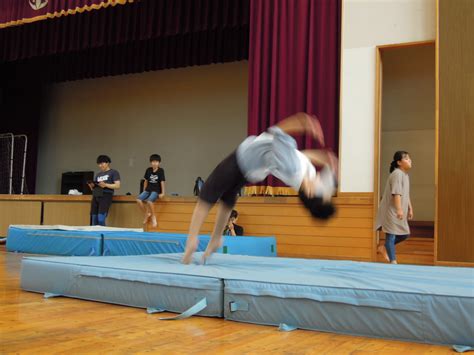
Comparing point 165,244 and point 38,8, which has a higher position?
point 38,8

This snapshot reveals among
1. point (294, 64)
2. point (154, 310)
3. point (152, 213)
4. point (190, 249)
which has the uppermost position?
point (294, 64)

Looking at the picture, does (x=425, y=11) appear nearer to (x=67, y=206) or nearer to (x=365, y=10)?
(x=365, y=10)

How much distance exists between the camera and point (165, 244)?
5.21 meters

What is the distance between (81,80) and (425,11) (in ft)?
29.1

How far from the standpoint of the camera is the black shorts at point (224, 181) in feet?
10.4

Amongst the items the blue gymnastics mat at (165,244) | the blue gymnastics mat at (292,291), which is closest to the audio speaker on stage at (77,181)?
the blue gymnastics mat at (165,244)

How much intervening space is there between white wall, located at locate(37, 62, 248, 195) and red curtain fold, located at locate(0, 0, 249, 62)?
1649 mm

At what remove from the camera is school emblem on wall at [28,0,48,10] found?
27.9 ft

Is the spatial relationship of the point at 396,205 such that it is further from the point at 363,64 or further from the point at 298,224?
the point at 363,64

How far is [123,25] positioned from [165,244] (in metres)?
5.45

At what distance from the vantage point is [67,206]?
8430 mm

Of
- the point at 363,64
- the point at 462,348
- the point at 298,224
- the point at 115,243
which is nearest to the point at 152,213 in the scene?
the point at 115,243

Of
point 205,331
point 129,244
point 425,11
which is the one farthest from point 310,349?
point 425,11

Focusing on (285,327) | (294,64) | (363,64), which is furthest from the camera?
(294,64)
